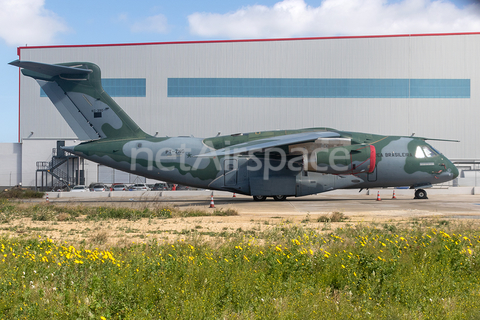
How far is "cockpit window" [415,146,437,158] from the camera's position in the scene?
2430 centimetres

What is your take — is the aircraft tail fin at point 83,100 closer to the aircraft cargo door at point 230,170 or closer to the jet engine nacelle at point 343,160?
the aircraft cargo door at point 230,170

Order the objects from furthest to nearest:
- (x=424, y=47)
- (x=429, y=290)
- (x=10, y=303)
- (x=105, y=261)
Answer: (x=424, y=47) → (x=105, y=261) → (x=429, y=290) → (x=10, y=303)

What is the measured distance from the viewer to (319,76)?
45844 mm

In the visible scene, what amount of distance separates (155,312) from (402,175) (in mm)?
21941

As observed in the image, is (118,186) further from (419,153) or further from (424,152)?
(424,152)

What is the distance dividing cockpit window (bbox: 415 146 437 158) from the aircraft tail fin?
17268 millimetres

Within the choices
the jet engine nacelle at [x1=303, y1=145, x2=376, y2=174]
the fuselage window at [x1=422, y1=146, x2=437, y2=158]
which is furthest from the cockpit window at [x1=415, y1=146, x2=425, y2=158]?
the jet engine nacelle at [x1=303, y1=145, x2=376, y2=174]

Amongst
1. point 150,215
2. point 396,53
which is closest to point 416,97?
point 396,53

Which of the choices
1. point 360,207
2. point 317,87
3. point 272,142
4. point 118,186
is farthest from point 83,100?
point 317,87

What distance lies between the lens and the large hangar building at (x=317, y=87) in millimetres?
45344

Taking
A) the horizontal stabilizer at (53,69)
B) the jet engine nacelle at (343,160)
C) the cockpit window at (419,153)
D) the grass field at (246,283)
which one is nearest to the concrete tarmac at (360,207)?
the jet engine nacelle at (343,160)

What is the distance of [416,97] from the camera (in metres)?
45.4

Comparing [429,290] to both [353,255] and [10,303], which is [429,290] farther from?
[10,303]

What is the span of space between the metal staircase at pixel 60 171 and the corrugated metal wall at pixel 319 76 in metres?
8.65
